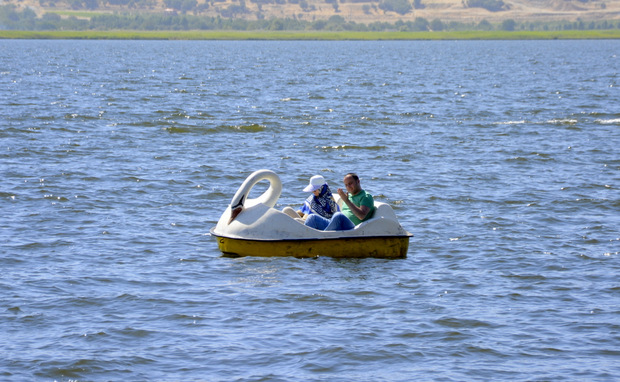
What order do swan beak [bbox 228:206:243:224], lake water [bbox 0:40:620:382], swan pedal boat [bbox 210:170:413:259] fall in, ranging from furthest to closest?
swan beak [bbox 228:206:243:224], swan pedal boat [bbox 210:170:413:259], lake water [bbox 0:40:620:382]

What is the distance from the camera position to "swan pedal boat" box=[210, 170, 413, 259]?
13.5m

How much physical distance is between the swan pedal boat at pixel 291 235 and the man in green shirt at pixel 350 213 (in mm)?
108

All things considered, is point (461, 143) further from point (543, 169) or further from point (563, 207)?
point (563, 207)

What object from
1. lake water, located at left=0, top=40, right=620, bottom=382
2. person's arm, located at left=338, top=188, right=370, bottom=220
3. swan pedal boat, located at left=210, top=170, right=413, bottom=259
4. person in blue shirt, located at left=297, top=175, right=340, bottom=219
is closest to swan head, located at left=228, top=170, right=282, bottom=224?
swan pedal boat, located at left=210, top=170, right=413, bottom=259

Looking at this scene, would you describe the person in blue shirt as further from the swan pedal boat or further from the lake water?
the lake water

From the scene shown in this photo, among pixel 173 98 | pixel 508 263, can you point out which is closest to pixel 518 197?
pixel 508 263

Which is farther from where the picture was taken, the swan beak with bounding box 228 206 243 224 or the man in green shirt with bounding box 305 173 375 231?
the swan beak with bounding box 228 206 243 224

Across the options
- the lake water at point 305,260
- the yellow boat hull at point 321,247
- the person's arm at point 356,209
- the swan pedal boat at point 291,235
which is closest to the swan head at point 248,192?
the swan pedal boat at point 291,235

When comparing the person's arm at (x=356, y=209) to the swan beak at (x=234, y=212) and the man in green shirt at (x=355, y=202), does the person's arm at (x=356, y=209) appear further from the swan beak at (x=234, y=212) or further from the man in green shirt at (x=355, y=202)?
the swan beak at (x=234, y=212)

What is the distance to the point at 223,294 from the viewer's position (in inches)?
480

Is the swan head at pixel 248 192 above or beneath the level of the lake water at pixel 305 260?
above

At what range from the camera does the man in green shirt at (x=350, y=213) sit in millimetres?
13641

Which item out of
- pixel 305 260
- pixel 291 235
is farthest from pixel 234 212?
pixel 305 260

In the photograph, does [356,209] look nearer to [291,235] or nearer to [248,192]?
[291,235]
